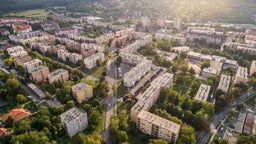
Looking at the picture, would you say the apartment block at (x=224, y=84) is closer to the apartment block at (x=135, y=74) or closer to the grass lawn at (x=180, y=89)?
the grass lawn at (x=180, y=89)

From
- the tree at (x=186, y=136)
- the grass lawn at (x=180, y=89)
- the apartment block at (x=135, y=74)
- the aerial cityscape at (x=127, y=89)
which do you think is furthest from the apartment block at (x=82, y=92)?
the tree at (x=186, y=136)

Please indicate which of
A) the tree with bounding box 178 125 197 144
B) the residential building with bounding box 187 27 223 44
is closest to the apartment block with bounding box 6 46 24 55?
the tree with bounding box 178 125 197 144

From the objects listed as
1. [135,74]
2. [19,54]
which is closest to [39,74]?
[19,54]

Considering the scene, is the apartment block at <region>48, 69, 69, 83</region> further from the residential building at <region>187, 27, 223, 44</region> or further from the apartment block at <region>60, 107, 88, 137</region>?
the residential building at <region>187, 27, 223, 44</region>

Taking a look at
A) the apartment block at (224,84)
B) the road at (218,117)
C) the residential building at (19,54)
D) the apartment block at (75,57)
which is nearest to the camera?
the road at (218,117)

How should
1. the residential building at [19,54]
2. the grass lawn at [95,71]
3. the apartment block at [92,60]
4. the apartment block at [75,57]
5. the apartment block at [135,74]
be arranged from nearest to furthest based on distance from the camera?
the apartment block at [135,74] < the grass lawn at [95,71] < the apartment block at [92,60] < the apartment block at [75,57] < the residential building at [19,54]

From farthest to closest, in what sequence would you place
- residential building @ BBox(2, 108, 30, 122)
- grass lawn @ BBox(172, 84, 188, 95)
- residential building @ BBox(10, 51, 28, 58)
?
1. residential building @ BBox(10, 51, 28, 58)
2. grass lawn @ BBox(172, 84, 188, 95)
3. residential building @ BBox(2, 108, 30, 122)

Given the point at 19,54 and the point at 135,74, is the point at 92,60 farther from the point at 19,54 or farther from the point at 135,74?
the point at 19,54

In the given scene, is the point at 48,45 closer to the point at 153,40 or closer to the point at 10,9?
the point at 153,40
